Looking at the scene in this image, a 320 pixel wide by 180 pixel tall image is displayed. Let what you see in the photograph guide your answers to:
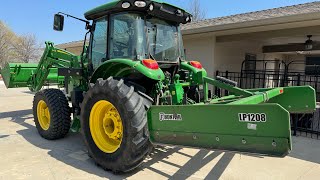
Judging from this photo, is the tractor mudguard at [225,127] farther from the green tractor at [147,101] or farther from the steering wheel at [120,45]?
the steering wheel at [120,45]

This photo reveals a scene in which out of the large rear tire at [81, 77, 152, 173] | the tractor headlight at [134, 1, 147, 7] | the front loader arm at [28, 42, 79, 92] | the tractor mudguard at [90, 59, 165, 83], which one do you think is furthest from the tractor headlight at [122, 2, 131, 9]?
the front loader arm at [28, 42, 79, 92]

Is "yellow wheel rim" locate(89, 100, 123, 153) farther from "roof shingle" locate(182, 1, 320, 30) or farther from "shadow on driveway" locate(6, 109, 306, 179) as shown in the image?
"roof shingle" locate(182, 1, 320, 30)

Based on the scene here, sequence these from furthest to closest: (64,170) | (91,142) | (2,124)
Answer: (2,124) < (91,142) < (64,170)

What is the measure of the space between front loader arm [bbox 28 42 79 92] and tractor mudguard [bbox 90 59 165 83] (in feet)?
4.83

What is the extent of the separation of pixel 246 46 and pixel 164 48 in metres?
6.93

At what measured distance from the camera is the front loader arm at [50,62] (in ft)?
20.8

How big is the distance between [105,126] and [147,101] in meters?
0.82

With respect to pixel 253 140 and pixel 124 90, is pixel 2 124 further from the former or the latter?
pixel 253 140

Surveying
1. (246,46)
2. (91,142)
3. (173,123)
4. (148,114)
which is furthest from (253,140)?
(246,46)

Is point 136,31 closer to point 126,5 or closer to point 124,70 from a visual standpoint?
point 126,5

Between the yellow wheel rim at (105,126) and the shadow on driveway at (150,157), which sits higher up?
the yellow wheel rim at (105,126)

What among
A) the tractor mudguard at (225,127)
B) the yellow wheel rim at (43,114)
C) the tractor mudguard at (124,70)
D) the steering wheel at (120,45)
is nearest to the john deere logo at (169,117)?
the tractor mudguard at (225,127)

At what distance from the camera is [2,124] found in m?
7.00

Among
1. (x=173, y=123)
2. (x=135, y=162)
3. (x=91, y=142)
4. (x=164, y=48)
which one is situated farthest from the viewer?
(x=164, y=48)
